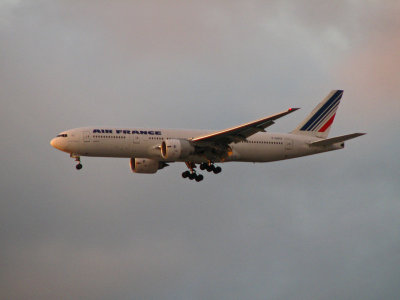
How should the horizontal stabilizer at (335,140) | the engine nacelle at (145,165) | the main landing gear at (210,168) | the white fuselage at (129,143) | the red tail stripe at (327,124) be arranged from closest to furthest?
the white fuselage at (129,143) < the horizontal stabilizer at (335,140) < the main landing gear at (210,168) < the engine nacelle at (145,165) < the red tail stripe at (327,124)

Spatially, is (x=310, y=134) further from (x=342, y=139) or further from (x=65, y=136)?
(x=65, y=136)

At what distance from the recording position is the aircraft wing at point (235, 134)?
218ft

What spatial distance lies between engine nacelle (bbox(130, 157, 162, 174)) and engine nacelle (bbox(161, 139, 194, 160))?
7.46 m

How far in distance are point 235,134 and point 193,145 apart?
369 centimetres

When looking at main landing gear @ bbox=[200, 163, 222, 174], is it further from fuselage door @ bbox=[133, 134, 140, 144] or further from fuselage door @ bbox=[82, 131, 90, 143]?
fuselage door @ bbox=[82, 131, 90, 143]

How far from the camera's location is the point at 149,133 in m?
70.1

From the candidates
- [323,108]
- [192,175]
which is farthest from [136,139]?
[323,108]

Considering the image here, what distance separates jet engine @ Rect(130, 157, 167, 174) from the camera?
7662 centimetres

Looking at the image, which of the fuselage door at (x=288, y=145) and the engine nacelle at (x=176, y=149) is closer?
the engine nacelle at (x=176, y=149)

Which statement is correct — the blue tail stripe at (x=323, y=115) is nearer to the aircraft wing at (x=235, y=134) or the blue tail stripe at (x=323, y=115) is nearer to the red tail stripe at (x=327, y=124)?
the red tail stripe at (x=327, y=124)

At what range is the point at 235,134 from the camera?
228 ft

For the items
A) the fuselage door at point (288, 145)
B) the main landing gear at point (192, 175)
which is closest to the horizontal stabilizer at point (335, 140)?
the fuselage door at point (288, 145)

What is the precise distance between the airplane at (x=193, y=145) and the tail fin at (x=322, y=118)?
0.92 ft

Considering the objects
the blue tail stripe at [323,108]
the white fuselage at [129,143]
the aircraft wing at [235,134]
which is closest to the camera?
the aircraft wing at [235,134]
